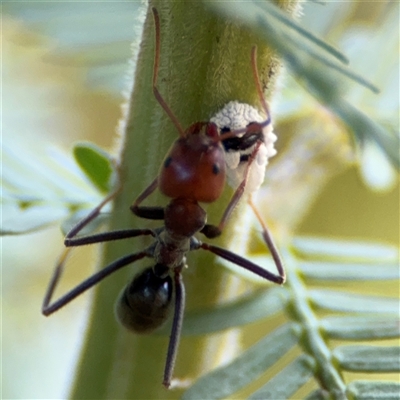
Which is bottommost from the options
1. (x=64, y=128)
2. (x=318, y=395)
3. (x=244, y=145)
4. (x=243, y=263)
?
(x=318, y=395)

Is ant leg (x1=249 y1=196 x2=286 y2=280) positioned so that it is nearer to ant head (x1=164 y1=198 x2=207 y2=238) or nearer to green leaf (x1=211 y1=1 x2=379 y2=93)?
ant head (x1=164 y1=198 x2=207 y2=238)

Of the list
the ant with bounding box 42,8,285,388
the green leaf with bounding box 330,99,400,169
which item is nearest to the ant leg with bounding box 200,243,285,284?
the ant with bounding box 42,8,285,388

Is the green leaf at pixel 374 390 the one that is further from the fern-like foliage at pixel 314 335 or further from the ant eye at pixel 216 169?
the ant eye at pixel 216 169

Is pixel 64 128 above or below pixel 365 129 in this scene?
above

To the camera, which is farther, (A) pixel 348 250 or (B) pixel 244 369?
(A) pixel 348 250

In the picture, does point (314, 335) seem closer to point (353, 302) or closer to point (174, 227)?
point (353, 302)

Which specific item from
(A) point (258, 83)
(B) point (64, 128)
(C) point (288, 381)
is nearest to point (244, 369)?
(C) point (288, 381)
